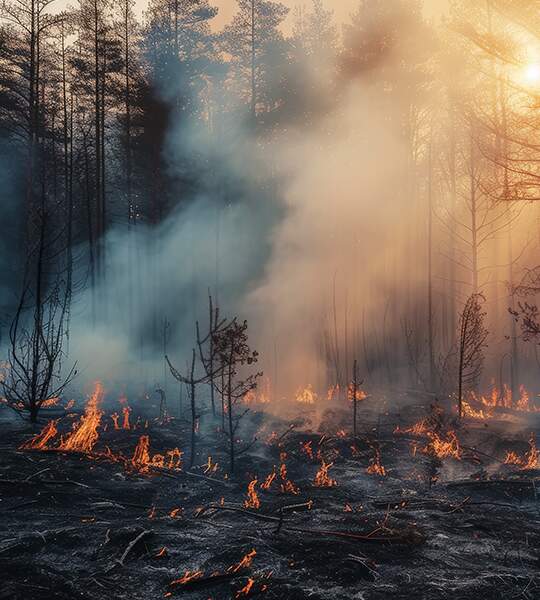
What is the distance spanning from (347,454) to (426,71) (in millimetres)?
18154

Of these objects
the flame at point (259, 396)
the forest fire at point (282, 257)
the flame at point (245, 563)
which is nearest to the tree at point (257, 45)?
the forest fire at point (282, 257)

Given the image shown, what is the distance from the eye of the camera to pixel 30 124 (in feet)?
53.0

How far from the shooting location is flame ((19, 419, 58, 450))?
8.39 meters

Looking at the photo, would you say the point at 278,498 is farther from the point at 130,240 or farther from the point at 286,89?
the point at 286,89

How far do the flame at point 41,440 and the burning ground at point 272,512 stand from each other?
0.08 ft

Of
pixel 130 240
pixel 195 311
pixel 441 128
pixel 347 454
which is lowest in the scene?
pixel 347 454

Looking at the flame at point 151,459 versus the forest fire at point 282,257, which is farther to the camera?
the forest fire at point 282,257

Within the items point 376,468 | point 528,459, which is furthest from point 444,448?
point 376,468

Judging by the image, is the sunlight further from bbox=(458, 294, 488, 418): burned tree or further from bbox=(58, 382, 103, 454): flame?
bbox=(58, 382, 103, 454): flame

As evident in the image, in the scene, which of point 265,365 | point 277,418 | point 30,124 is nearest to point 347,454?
point 277,418

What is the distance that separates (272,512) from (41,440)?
4882 millimetres

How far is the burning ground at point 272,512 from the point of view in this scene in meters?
4.26

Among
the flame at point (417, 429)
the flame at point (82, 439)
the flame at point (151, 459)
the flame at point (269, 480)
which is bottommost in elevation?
the flame at point (269, 480)

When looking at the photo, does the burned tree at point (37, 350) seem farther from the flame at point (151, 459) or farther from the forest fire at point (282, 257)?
the flame at point (151, 459)
